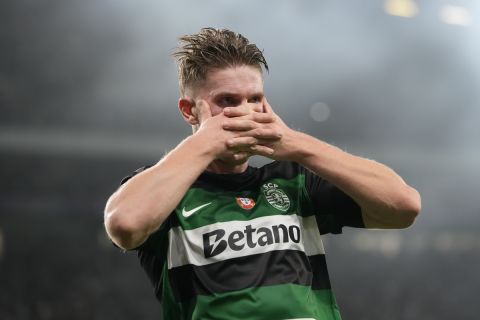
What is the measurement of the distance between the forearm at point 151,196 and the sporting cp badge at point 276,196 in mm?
239

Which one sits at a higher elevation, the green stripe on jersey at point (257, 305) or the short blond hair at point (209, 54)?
the short blond hair at point (209, 54)

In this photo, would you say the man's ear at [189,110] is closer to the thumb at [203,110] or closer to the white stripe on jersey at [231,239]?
the thumb at [203,110]

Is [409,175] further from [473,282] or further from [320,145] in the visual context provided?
[320,145]

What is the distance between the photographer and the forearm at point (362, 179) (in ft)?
4.90

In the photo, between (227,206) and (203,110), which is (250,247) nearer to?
(227,206)

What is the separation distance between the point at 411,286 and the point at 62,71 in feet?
28.9

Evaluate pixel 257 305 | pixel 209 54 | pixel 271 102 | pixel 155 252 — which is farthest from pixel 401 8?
pixel 257 305

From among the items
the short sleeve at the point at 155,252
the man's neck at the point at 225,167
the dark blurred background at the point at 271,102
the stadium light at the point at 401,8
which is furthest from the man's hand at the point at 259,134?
the stadium light at the point at 401,8

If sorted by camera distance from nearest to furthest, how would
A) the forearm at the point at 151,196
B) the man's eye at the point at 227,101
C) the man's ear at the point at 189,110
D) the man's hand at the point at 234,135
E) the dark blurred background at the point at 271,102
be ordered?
1. the forearm at the point at 151,196
2. the man's hand at the point at 234,135
3. the man's eye at the point at 227,101
4. the man's ear at the point at 189,110
5. the dark blurred background at the point at 271,102

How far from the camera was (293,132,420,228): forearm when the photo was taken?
149 centimetres

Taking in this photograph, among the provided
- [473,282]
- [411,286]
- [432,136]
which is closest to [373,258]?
[411,286]

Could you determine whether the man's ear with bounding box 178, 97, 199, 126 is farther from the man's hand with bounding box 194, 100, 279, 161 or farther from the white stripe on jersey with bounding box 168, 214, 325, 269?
the white stripe on jersey with bounding box 168, 214, 325, 269

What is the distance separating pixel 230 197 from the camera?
1.60 metres

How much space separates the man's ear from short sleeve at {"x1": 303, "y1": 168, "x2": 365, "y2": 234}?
360mm
